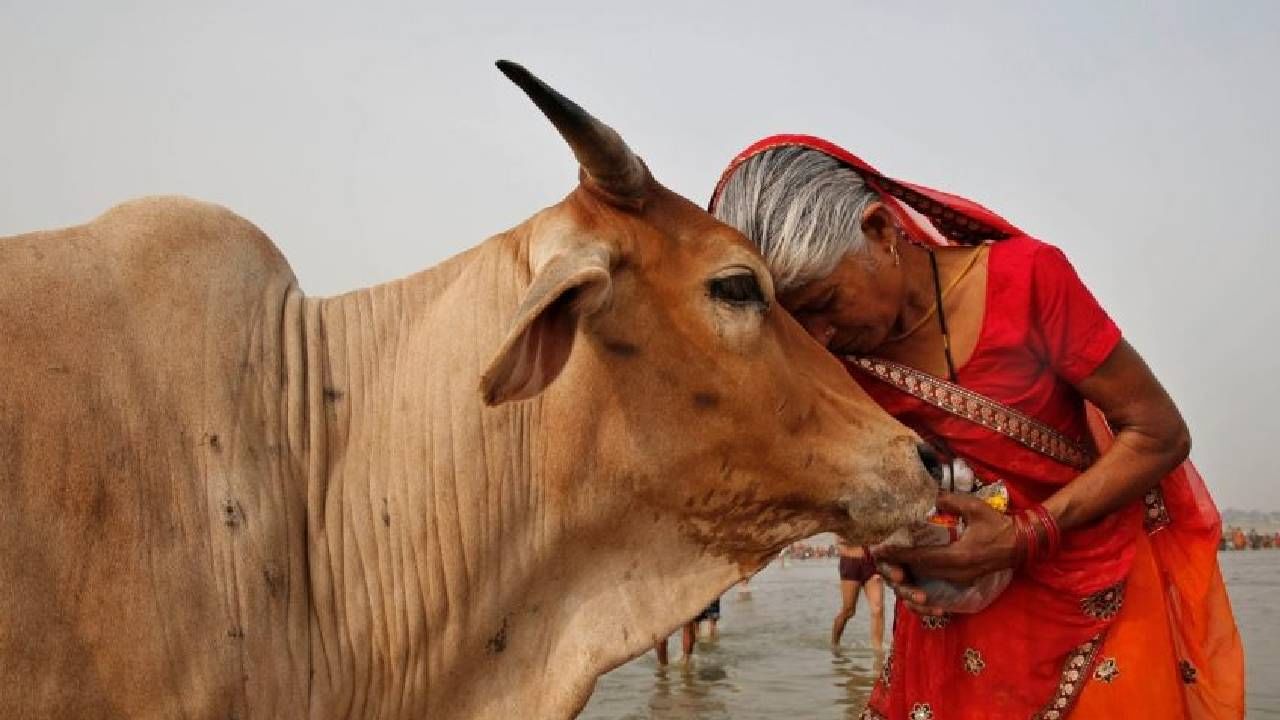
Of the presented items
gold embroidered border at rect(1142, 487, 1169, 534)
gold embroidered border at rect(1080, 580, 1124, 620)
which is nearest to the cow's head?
gold embroidered border at rect(1080, 580, 1124, 620)

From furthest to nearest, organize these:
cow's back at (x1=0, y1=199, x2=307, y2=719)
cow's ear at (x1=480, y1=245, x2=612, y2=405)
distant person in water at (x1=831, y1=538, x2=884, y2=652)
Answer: distant person in water at (x1=831, y1=538, x2=884, y2=652) < cow's ear at (x1=480, y1=245, x2=612, y2=405) < cow's back at (x1=0, y1=199, x2=307, y2=719)

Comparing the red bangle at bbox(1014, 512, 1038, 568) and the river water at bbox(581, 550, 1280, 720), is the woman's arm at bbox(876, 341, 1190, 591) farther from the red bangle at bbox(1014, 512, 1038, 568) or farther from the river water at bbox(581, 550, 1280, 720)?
the river water at bbox(581, 550, 1280, 720)

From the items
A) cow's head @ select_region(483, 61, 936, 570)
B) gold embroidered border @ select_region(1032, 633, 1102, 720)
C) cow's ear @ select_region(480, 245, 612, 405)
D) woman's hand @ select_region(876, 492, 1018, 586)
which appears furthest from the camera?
gold embroidered border @ select_region(1032, 633, 1102, 720)

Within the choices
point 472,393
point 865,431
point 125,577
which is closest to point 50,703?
point 125,577

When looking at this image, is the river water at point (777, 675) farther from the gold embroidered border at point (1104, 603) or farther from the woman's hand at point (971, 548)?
the woman's hand at point (971, 548)

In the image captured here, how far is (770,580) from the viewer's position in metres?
37.8

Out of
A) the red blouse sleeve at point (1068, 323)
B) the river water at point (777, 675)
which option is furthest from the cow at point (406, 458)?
the river water at point (777, 675)

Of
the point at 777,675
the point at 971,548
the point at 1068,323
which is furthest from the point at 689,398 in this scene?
the point at 777,675

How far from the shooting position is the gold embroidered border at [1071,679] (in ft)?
10.1

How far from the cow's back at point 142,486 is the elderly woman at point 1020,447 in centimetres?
152

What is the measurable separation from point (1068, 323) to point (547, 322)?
145cm

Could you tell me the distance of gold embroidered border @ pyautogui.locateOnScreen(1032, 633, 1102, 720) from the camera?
10.1 feet

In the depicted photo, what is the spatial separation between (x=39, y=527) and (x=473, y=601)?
0.94 meters

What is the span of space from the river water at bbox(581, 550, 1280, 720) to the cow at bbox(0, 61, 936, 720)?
6884mm
